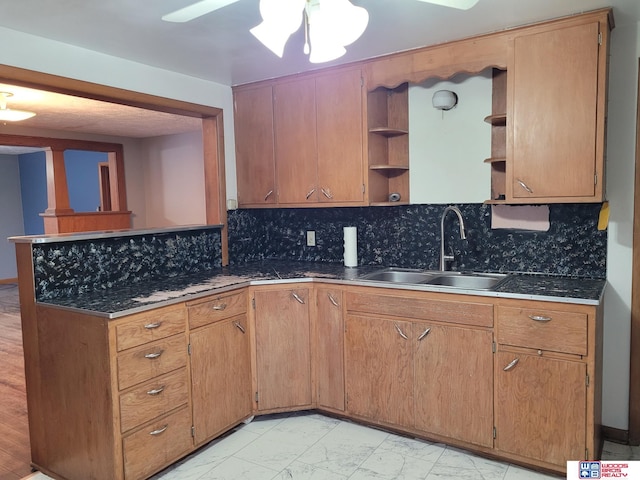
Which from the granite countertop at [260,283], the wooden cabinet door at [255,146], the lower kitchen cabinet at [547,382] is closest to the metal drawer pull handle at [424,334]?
the granite countertop at [260,283]

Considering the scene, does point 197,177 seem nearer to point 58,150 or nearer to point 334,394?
point 58,150

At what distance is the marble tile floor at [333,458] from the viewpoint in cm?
233

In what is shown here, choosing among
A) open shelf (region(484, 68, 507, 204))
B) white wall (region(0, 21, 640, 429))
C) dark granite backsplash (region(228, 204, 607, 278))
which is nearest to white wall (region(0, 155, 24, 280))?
dark granite backsplash (region(228, 204, 607, 278))

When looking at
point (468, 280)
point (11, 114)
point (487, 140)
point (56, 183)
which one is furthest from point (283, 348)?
point (56, 183)

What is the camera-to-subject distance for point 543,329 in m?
2.21

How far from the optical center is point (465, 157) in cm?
296

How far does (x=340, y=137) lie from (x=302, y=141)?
299 mm

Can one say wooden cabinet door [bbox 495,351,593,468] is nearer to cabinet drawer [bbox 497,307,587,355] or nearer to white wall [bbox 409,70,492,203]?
cabinet drawer [bbox 497,307,587,355]

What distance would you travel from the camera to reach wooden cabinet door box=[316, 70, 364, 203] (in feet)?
9.98

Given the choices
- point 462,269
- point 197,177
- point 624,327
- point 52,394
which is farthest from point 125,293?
point 197,177

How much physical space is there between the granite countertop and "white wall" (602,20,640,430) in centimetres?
16

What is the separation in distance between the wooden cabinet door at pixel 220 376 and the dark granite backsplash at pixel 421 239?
3.02 feet

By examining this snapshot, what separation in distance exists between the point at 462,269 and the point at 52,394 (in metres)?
2.38

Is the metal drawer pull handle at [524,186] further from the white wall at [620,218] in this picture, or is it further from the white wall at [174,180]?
the white wall at [174,180]
